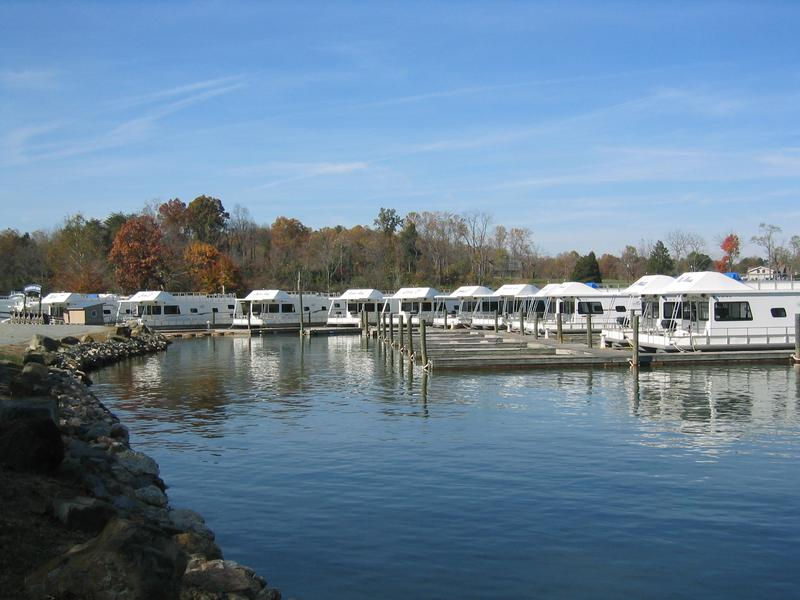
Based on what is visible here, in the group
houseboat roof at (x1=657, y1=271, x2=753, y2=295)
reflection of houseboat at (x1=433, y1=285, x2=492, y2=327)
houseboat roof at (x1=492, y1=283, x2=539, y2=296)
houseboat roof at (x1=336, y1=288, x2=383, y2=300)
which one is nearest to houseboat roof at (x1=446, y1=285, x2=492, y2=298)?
reflection of houseboat at (x1=433, y1=285, x2=492, y2=327)

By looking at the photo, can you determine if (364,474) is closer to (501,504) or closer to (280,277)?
(501,504)

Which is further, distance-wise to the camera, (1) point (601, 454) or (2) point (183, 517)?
(1) point (601, 454)

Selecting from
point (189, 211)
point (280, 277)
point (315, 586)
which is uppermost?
point (189, 211)

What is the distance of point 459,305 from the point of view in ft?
248

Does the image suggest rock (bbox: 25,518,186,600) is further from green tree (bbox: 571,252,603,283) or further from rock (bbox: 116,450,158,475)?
green tree (bbox: 571,252,603,283)

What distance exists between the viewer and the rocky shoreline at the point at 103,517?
6.89 m

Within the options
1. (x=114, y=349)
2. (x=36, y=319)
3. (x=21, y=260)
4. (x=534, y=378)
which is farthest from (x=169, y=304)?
(x=534, y=378)

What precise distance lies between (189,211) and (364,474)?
10007 cm

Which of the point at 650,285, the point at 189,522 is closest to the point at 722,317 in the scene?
the point at 650,285

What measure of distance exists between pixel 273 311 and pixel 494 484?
61840mm

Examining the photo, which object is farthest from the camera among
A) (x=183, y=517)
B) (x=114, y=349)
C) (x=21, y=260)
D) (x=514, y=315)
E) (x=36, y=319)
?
(x=21, y=260)

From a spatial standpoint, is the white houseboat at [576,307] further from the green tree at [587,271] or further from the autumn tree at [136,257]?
the autumn tree at [136,257]

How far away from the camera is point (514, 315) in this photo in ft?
200

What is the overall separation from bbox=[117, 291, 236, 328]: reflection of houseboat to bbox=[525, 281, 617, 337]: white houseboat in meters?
31.8
